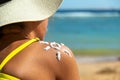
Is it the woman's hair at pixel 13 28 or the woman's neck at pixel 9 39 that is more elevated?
the woman's hair at pixel 13 28

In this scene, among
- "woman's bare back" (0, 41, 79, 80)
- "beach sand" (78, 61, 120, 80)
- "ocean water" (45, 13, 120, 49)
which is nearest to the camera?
"woman's bare back" (0, 41, 79, 80)

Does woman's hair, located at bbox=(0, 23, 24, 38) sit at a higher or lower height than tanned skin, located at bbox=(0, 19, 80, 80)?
higher

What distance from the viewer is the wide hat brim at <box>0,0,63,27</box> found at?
1.50 metres

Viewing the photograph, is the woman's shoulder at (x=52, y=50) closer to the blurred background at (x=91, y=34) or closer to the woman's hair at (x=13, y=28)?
the woman's hair at (x=13, y=28)

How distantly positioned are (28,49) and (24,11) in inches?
5.5

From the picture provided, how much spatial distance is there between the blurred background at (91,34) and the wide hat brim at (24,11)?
17.7 ft

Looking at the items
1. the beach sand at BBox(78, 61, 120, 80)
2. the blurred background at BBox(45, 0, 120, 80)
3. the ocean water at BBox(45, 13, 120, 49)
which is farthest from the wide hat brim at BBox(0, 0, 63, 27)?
the ocean water at BBox(45, 13, 120, 49)

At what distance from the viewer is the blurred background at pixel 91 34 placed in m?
8.53

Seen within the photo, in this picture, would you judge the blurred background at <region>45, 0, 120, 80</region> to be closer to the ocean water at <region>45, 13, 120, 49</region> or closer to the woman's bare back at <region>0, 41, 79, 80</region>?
the ocean water at <region>45, 13, 120, 49</region>

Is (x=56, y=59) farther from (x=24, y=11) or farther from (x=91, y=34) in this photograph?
(x=91, y=34)

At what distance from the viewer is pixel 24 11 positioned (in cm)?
152

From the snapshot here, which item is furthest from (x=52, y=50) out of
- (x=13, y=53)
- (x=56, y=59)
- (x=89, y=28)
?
(x=89, y=28)

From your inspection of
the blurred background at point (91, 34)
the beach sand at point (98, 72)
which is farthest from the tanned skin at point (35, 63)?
the beach sand at point (98, 72)

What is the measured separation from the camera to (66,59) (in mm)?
1522
